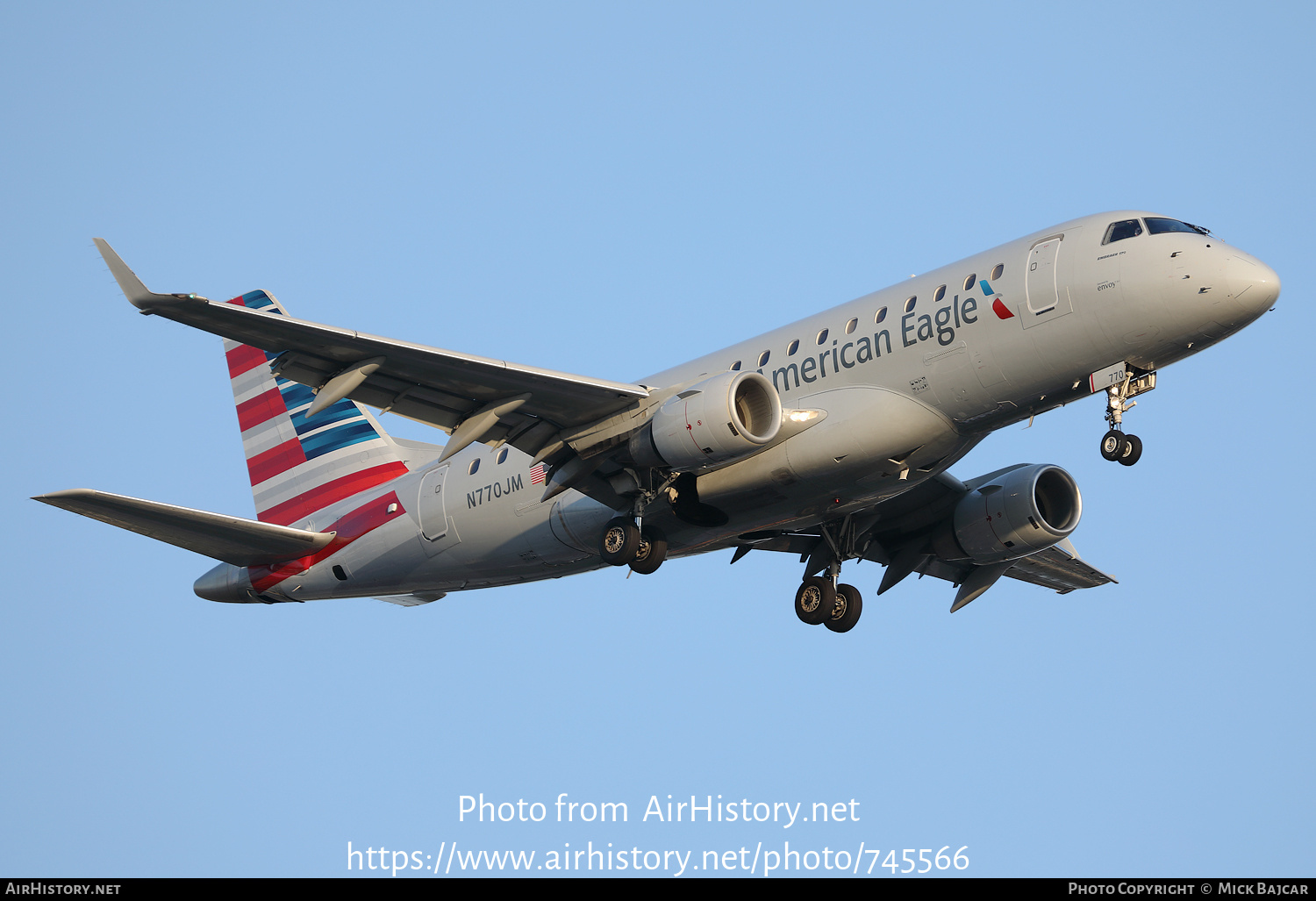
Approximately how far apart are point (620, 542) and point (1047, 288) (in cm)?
885

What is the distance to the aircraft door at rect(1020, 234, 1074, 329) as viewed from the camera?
75.7 feet

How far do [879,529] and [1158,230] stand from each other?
10444 mm

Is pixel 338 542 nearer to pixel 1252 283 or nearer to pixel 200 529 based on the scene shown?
pixel 200 529

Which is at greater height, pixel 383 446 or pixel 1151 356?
pixel 383 446

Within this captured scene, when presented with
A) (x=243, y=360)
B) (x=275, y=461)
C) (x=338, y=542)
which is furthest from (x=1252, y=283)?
(x=243, y=360)

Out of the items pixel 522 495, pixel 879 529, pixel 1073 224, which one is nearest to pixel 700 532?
pixel 522 495

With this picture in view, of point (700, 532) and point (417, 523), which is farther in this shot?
point (417, 523)

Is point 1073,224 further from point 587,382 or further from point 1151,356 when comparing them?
point 587,382

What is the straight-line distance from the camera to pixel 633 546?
26109mm

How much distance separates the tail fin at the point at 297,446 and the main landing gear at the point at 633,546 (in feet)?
26.1

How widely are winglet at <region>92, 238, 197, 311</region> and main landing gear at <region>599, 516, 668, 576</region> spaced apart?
8929 mm

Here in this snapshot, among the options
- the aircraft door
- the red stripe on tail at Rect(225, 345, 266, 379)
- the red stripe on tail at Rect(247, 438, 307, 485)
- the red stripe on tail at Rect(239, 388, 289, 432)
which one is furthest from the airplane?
the red stripe on tail at Rect(225, 345, 266, 379)

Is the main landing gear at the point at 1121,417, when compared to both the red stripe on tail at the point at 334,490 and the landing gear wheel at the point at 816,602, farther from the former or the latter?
the red stripe on tail at the point at 334,490

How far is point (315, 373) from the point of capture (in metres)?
24.1
